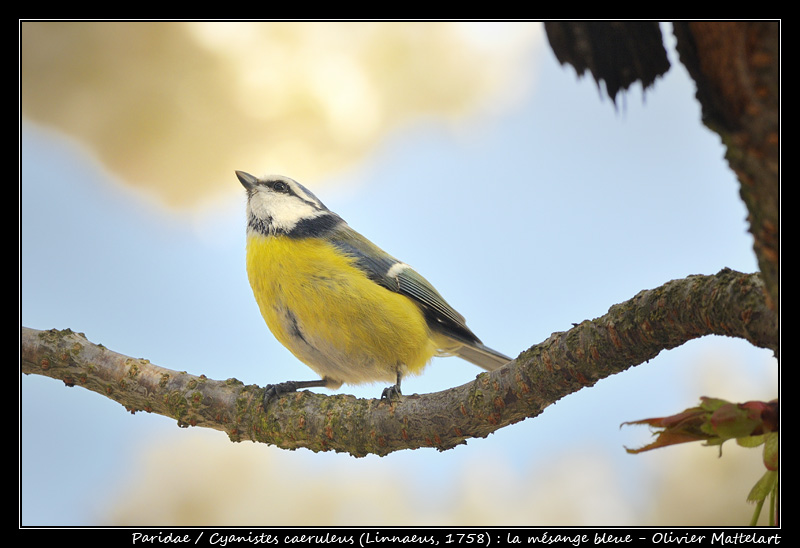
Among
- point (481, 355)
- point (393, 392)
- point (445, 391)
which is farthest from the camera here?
point (481, 355)

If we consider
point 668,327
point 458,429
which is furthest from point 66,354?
point 668,327

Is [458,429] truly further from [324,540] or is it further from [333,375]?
[333,375]

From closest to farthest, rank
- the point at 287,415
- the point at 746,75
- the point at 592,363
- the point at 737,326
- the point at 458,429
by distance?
the point at 746,75, the point at 737,326, the point at 592,363, the point at 458,429, the point at 287,415

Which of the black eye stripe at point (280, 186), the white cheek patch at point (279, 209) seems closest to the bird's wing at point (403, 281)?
the white cheek patch at point (279, 209)

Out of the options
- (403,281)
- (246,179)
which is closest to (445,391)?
(403,281)

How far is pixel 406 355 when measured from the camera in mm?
2447

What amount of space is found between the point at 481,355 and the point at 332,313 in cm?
76

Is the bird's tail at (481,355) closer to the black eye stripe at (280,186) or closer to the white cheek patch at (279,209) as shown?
the white cheek patch at (279,209)

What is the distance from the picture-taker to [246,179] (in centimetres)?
281

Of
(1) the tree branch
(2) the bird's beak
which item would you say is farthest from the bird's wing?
(1) the tree branch

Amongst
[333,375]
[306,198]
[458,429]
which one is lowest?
[458,429]

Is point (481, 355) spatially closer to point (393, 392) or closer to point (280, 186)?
point (393, 392)

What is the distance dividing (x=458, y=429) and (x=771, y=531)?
797mm

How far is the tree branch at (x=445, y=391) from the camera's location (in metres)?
1.24
